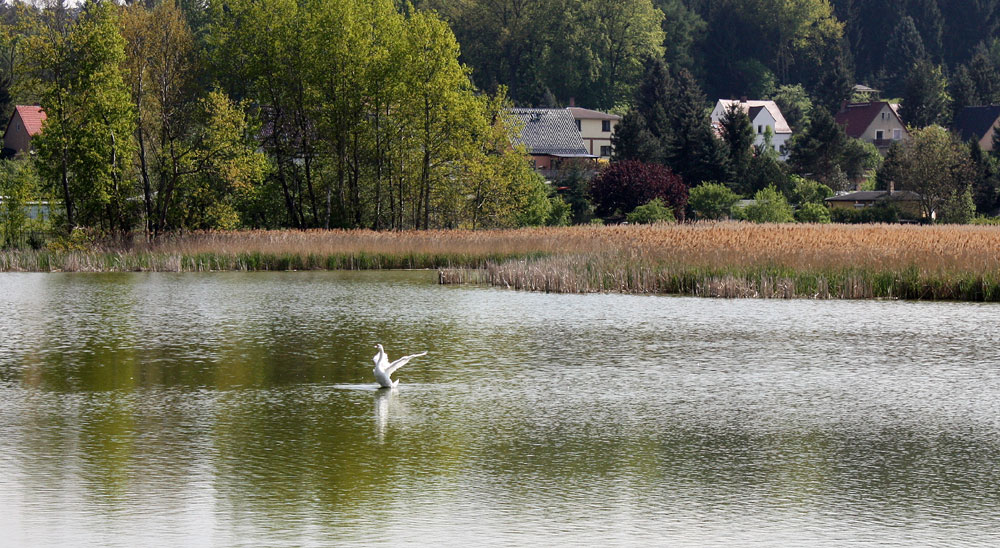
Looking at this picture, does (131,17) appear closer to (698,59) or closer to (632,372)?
(632,372)

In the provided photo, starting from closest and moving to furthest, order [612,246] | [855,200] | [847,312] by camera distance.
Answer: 1. [847,312]
2. [612,246]
3. [855,200]

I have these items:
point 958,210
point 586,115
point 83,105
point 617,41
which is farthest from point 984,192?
point 617,41

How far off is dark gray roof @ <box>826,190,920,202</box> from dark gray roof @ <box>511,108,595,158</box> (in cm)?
3959

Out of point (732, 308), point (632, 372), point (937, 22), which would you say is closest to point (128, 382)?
point (632, 372)

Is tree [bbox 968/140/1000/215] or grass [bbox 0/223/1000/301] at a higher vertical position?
tree [bbox 968/140/1000/215]

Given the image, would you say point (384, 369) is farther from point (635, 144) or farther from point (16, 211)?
point (635, 144)

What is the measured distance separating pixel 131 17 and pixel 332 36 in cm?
903

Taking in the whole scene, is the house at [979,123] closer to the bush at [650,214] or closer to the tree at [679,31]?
the tree at [679,31]

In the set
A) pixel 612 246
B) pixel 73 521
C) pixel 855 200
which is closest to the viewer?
pixel 73 521

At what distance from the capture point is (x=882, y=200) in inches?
2842

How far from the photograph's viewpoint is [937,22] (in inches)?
6324

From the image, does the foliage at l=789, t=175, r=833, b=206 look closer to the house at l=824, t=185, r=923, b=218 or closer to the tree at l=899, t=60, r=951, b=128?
the house at l=824, t=185, r=923, b=218

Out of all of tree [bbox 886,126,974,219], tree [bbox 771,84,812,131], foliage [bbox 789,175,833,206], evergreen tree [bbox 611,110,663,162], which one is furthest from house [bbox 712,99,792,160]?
tree [bbox 886,126,974,219]

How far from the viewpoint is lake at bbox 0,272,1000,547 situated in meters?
10.4
